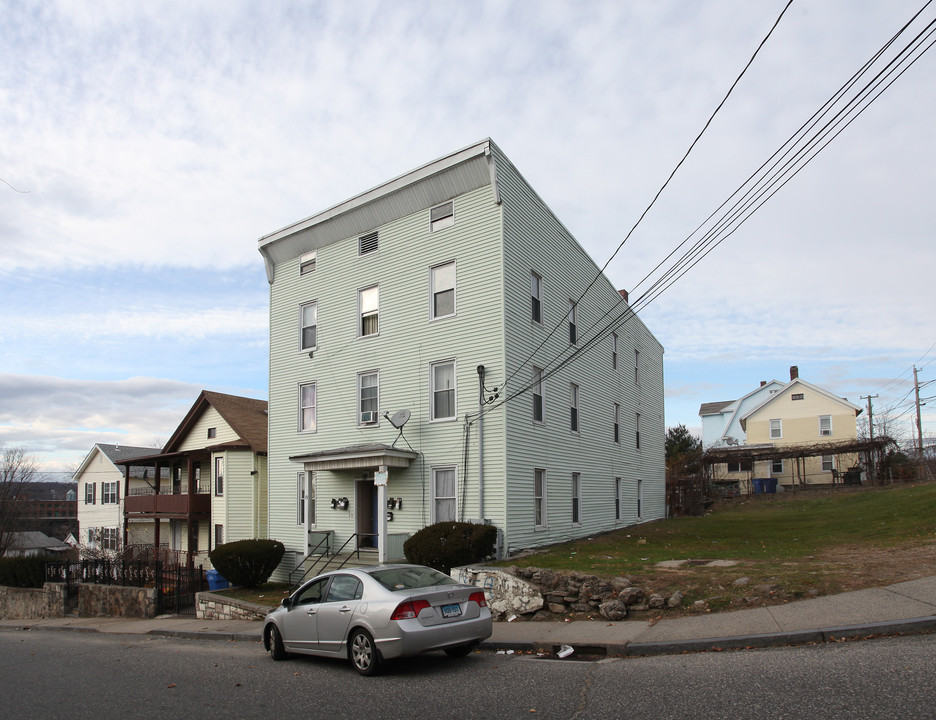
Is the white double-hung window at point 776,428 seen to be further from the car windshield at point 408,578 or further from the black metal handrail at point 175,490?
the car windshield at point 408,578

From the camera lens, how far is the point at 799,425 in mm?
51812

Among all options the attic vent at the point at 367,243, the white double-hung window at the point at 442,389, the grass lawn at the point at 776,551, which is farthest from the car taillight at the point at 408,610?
the attic vent at the point at 367,243

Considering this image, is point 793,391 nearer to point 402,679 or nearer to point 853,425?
point 853,425

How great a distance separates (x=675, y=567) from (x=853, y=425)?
42.8 m

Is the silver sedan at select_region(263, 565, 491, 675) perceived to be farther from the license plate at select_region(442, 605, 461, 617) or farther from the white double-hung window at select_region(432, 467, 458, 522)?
the white double-hung window at select_region(432, 467, 458, 522)

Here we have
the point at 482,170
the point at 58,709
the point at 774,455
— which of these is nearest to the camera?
the point at 58,709

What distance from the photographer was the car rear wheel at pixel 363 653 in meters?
8.96

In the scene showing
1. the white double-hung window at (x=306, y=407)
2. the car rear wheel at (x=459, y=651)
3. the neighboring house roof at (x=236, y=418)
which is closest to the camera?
the car rear wheel at (x=459, y=651)

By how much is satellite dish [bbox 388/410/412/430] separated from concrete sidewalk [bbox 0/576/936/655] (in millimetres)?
8630

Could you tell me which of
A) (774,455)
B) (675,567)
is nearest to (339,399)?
(675,567)

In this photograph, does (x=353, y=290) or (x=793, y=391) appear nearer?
(x=353, y=290)

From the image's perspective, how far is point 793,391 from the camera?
173 feet

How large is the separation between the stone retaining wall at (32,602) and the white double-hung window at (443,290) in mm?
16028

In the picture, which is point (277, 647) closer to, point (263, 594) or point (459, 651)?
point (459, 651)
